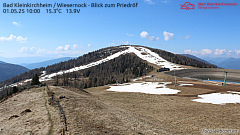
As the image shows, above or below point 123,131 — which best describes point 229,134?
below

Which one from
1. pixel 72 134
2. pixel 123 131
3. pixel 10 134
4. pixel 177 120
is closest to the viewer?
pixel 72 134

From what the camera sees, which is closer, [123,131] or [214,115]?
[123,131]

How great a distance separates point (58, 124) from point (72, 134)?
315 cm

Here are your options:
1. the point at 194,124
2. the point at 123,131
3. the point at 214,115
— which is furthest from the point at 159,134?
the point at 214,115

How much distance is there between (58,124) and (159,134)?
1011cm

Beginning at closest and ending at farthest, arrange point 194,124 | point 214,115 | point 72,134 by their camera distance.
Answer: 1. point 72,134
2. point 194,124
3. point 214,115

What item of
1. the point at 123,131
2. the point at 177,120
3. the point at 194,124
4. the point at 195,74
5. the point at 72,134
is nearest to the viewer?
the point at 72,134

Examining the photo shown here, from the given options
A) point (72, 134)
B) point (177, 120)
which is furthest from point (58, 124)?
point (177, 120)

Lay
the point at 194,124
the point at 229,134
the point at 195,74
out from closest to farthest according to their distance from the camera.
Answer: the point at 229,134 < the point at 194,124 < the point at 195,74

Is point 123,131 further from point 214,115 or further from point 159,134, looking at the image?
point 214,115

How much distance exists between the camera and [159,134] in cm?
1465

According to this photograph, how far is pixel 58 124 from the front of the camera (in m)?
14.2

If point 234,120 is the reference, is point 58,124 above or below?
above

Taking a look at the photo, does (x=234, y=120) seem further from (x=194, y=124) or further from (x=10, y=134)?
(x=10, y=134)
